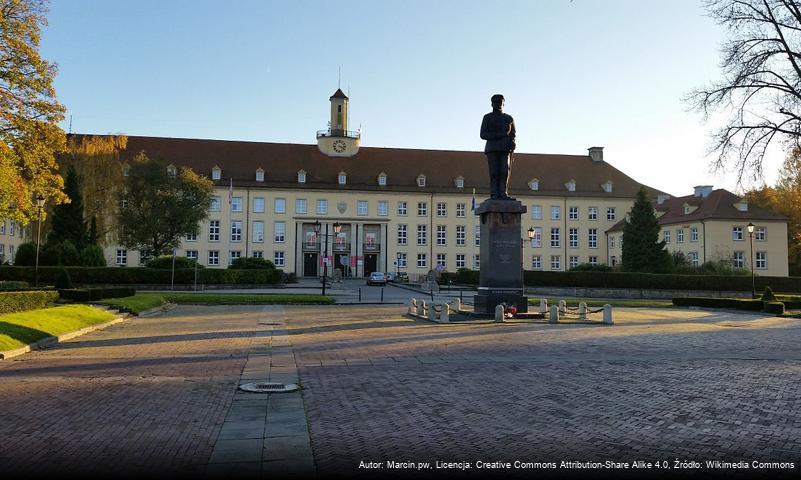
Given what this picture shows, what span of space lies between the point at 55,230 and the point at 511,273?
41628 mm

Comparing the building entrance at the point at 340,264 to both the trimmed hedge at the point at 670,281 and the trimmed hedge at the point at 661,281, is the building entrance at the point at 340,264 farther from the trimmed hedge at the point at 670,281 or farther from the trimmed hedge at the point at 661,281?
the trimmed hedge at the point at 670,281

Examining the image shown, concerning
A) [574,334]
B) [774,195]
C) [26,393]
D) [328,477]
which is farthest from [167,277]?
[774,195]

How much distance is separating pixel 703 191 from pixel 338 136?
1788 inches

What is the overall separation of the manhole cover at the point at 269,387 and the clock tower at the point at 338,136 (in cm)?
7465

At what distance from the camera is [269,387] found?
362 inches

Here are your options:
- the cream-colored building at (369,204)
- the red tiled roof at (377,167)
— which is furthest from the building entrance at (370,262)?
the red tiled roof at (377,167)

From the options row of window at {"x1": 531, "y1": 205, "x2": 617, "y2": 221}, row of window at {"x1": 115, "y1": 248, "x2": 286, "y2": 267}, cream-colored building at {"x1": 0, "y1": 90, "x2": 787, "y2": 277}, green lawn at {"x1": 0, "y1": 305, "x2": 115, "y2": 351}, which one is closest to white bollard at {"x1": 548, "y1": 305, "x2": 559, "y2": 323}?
green lawn at {"x1": 0, "y1": 305, "x2": 115, "y2": 351}

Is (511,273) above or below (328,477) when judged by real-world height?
above

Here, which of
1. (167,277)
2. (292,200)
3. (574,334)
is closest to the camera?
(574,334)

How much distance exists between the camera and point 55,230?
49.4 meters

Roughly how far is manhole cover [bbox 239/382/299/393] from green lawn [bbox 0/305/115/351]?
6638 millimetres

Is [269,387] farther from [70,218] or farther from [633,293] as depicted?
[70,218]

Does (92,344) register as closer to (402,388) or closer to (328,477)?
(402,388)

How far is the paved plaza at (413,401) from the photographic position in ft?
19.3
